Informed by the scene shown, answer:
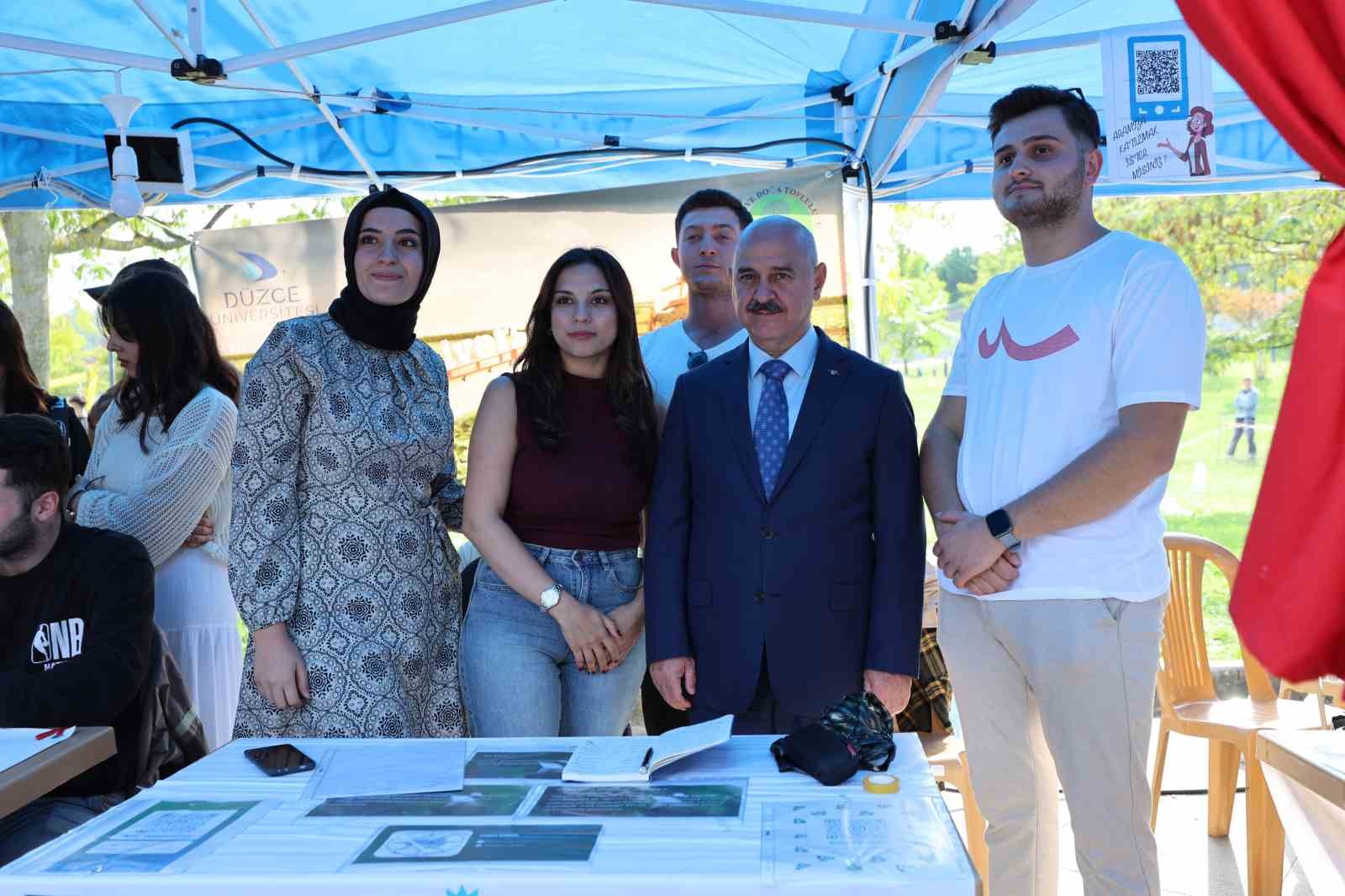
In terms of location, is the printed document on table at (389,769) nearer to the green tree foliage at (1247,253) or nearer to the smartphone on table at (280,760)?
the smartphone on table at (280,760)

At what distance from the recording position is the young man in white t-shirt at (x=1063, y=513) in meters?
2.28

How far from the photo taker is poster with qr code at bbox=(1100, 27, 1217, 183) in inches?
123

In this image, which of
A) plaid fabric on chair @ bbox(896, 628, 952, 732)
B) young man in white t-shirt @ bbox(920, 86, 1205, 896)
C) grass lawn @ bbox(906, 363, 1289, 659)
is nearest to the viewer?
young man in white t-shirt @ bbox(920, 86, 1205, 896)

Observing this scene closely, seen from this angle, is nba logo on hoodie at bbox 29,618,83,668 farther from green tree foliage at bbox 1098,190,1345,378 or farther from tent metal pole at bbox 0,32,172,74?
green tree foliage at bbox 1098,190,1345,378

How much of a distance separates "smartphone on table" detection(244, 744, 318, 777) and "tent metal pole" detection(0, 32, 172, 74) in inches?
101

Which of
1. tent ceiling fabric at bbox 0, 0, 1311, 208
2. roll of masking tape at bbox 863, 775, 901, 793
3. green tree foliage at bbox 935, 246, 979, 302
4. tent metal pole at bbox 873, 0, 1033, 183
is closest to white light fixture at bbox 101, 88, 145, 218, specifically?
tent ceiling fabric at bbox 0, 0, 1311, 208

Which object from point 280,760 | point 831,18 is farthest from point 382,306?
point 831,18

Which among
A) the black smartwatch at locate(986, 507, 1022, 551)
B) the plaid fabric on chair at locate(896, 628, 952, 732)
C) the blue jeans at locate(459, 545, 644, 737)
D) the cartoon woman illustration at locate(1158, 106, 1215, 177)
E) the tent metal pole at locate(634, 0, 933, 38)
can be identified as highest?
the tent metal pole at locate(634, 0, 933, 38)

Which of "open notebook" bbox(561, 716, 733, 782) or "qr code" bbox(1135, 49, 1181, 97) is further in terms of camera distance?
"qr code" bbox(1135, 49, 1181, 97)

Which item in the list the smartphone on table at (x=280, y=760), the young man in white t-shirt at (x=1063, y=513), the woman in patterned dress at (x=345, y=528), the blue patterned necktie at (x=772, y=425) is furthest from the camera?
the blue patterned necktie at (x=772, y=425)

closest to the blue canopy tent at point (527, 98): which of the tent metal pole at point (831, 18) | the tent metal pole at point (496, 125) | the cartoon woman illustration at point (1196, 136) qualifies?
the tent metal pole at point (496, 125)

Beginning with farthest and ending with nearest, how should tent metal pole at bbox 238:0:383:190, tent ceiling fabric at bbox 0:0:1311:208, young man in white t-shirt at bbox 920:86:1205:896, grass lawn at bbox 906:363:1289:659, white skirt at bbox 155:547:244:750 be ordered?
grass lawn at bbox 906:363:1289:659, tent ceiling fabric at bbox 0:0:1311:208, tent metal pole at bbox 238:0:383:190, white skirt at bbox 155:547:244:750, young man in white t-shirt at bbox 920:86:1205:896

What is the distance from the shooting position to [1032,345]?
2.41 meters

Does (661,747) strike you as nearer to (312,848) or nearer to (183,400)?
(312,848)
